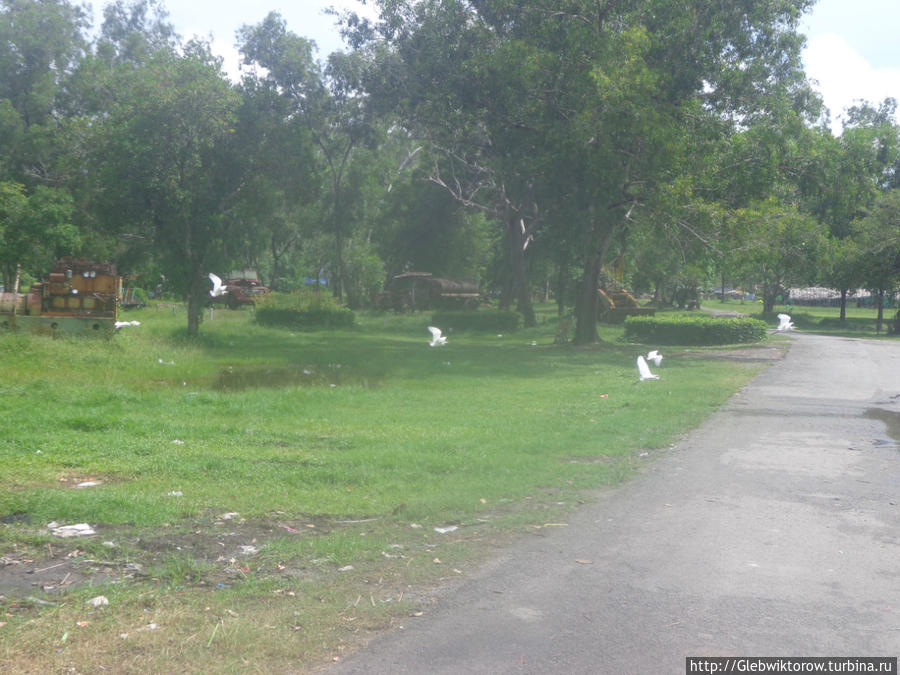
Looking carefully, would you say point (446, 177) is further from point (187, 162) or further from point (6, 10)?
point (6, 10)

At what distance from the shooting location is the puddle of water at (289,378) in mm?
16609

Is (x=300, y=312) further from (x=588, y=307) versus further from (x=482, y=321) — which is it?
(x=588, y=307)

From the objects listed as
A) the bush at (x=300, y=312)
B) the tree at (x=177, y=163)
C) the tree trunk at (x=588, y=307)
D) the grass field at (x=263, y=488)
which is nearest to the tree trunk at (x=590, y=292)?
the tree trunk at (x=588, y=307)

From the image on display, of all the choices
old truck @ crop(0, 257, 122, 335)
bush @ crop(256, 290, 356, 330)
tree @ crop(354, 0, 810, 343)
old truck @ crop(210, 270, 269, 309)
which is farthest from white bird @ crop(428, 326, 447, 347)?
old truck @ crop(210, 270, 269, 309)

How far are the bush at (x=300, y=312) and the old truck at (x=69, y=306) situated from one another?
1273 cm

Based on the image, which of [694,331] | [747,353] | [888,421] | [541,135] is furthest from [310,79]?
[888,421]

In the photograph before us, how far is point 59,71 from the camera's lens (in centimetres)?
4259

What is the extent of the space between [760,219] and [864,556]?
19.5 meters

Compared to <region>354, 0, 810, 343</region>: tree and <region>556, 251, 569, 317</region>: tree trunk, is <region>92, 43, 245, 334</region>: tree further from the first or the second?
<region>556, 251, 569, 317</region>: tree trunk

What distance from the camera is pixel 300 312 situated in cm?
3650

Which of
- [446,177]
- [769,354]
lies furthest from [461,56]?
[446,177]

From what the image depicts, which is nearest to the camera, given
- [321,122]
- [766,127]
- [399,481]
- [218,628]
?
[218,628]

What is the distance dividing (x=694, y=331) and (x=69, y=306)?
21.0m

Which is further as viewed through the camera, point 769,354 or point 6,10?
point 6,10
